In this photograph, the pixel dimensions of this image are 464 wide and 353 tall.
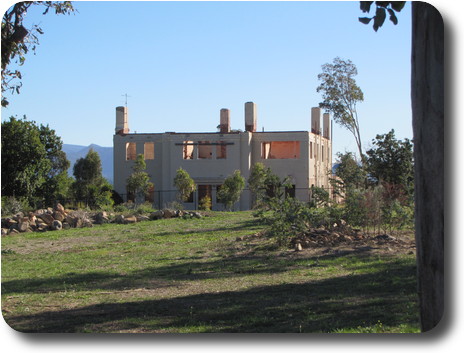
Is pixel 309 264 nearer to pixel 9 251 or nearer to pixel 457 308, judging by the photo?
pixel 457 308

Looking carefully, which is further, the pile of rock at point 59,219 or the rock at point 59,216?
the rock at point 59,216

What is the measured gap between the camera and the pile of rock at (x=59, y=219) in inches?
755

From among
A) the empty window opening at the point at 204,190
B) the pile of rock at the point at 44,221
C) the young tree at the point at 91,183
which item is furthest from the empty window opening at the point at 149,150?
the pile of rock at the point at 44,221

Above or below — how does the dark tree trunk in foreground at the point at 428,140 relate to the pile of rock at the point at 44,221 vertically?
above

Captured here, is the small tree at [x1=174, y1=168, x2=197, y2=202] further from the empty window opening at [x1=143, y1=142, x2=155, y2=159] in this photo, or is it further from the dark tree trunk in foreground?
the dark tree trunk in foreground

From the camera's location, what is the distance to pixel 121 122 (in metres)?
41.9

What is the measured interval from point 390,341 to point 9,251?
10.6 m

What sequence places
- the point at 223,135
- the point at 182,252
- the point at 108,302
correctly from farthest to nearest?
the point at 223,135 → the point at 182,252 → the point at 108,302

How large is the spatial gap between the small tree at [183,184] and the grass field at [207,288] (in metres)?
20.9

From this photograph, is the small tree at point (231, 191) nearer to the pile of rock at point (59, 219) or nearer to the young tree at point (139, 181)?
the young tree at point (139, 181)

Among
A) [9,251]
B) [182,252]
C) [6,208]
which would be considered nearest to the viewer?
[182,252]

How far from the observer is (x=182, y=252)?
44.2ft

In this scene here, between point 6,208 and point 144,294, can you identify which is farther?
point 6,208

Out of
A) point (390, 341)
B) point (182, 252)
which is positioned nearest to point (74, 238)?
point (182, 252)
